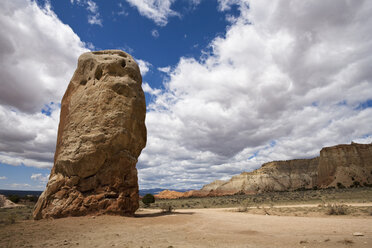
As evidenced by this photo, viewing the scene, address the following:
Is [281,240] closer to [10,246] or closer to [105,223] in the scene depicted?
[105,223]

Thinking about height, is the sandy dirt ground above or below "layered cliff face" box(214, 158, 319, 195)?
below

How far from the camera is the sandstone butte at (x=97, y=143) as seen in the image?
10.2 m

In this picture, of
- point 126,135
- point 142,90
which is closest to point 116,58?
point 142,90

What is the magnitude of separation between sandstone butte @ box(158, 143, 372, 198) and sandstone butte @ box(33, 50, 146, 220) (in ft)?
205

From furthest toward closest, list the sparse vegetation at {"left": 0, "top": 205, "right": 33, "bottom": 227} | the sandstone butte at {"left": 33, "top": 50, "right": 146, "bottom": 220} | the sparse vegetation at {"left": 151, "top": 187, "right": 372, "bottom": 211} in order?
the sparse vegetation at {"left": 151, "top": 187, "right": 372, "bottom": 211}, the sandstone butte at {"left": 33, "top": 50, "right": 146, "bottom": 220}, the sparse vegetation at {"left": 0, "top": 205, "right": 33, "bottom": 227}

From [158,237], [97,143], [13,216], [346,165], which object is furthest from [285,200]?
[346,165]

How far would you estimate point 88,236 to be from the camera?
6652mm

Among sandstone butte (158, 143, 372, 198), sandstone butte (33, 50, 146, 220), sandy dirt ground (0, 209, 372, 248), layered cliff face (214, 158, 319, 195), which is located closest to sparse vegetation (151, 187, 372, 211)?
sandstone butte (33, 50, 146, 220)

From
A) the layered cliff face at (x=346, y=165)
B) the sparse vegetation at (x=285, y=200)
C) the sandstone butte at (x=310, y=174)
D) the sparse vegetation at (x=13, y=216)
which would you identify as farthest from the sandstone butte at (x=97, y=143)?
the layered cliff face at (x=346, y=165)

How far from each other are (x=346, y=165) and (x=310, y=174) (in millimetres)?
14499

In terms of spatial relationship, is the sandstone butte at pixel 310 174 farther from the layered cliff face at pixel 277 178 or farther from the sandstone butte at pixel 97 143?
the sandstone butte at pixel 97 143

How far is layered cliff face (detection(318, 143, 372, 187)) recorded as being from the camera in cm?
5888

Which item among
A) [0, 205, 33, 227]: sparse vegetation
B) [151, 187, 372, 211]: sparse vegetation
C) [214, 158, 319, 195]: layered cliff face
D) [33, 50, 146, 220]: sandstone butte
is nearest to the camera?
[0, 205, 33, 227]: sparse vegetation

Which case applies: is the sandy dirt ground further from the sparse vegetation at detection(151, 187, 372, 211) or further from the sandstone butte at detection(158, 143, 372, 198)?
the sandstone butte at detection(158, 143, 372, 198)
